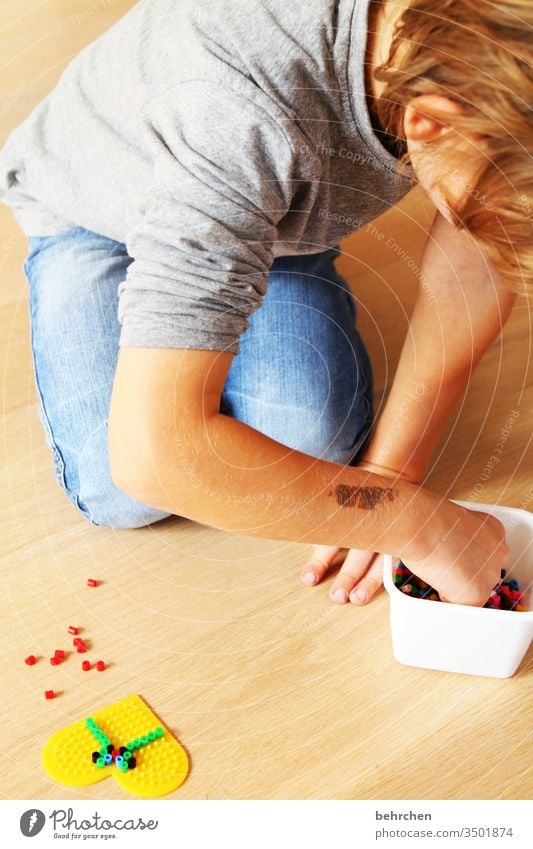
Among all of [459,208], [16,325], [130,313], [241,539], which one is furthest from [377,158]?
[16,325]

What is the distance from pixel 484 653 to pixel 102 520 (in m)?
0.33

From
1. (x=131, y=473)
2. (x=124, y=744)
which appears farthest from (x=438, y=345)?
(x=124, y=744)

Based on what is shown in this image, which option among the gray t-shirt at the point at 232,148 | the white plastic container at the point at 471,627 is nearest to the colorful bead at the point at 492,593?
the white plastic container at the point at 471,627

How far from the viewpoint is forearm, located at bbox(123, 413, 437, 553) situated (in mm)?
596

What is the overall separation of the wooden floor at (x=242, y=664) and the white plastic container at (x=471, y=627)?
18 millimetres

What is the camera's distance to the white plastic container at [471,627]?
0.63 metres

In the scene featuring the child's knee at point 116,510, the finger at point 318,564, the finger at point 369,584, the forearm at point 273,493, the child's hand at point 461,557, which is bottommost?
the finger at point 369,584

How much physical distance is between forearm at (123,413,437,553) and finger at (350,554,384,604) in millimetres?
93

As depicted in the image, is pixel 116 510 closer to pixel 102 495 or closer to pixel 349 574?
pixel 102 495

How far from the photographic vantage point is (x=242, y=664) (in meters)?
0.69

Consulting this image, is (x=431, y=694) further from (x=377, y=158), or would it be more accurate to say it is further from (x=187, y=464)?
(x=377, y=158)

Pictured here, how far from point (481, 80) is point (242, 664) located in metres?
0.43

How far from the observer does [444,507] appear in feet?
2.22

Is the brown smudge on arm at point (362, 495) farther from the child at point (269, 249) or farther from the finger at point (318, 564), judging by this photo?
the finger at point (318, 564)
